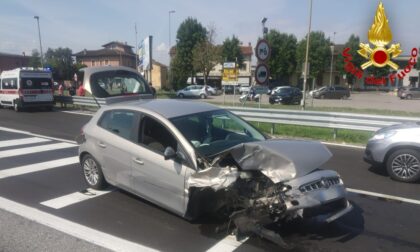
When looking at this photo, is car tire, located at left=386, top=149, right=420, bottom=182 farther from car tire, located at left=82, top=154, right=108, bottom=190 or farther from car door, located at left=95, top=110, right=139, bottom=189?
car tire, located at left=82, top=154, right=108, bottom=190

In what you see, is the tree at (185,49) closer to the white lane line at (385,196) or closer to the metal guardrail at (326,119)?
the metal guardrail at (326,119)

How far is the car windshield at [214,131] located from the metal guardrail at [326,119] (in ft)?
19.2

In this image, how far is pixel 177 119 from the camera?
4.71 m

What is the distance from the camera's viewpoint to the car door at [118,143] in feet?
16.4

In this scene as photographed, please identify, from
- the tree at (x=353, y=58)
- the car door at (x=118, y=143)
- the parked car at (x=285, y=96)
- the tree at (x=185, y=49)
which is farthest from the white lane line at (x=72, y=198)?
the tree at (x=353, y=58)

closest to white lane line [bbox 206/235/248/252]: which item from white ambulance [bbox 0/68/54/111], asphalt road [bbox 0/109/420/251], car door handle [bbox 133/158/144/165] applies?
asphalt road [bbox 0/109/420/251]

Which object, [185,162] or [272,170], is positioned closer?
[272,170]

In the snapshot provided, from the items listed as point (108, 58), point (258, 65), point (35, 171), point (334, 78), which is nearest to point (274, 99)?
point (258, 65)

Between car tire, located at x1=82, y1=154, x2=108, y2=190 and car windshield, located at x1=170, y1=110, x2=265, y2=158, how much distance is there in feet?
6.04

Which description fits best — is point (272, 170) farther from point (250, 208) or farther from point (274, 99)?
point (274, 99)

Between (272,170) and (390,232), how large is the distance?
1741mm

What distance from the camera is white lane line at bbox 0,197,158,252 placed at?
3924 mm

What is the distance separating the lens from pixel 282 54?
202ft

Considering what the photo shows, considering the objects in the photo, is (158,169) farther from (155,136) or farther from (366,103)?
(366,103)
